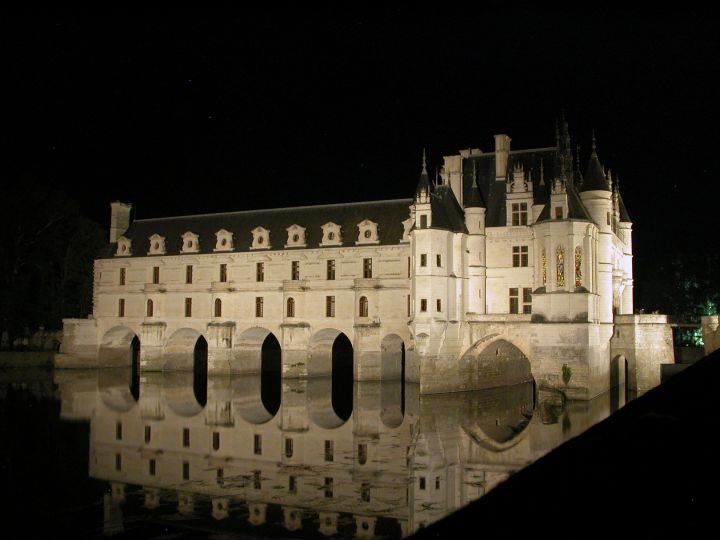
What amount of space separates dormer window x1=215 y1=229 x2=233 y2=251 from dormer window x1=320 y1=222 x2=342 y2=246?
6449mm

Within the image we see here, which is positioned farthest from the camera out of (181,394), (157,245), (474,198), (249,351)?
(157,245)

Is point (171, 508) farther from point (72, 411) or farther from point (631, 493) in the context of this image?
point (72, 411)

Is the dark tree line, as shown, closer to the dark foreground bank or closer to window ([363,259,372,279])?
window ([363,259,372,279])

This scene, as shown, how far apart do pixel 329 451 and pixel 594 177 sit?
2070 centimetres

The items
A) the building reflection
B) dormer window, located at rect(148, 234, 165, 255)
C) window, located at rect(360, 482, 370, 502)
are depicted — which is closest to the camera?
the building reflection

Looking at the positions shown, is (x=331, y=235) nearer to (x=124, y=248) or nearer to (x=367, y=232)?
(x=367, y=232)

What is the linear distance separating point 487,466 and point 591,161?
20834mm

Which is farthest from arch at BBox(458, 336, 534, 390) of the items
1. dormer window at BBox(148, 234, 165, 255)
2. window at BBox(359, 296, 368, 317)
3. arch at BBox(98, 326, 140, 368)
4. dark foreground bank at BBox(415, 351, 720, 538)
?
dark foreground bank at BBox(415, 351, 720, 538)

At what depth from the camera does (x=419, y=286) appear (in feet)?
113

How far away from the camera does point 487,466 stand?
63.5ft

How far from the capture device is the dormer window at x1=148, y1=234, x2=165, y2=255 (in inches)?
1860

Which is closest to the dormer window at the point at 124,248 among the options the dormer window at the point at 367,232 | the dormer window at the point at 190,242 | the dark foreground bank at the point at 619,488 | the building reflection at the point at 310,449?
the dormer window at the point at 190,242

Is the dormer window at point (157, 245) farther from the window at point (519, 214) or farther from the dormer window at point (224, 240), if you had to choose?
the window at point (519, 214)

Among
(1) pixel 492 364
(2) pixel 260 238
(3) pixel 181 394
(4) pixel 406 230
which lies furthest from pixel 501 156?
(3) pixel 181 394
